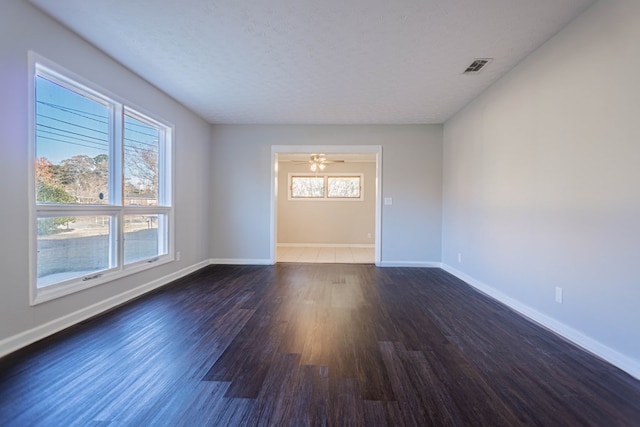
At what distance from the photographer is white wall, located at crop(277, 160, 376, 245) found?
7.76m

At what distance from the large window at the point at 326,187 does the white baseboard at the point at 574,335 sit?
4.75 metres

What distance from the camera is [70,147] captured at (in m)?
2.45

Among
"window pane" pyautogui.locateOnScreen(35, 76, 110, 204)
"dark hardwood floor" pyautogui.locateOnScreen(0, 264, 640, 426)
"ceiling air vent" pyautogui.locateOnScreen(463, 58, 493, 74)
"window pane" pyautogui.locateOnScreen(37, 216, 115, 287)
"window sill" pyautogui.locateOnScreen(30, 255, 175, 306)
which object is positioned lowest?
A: "dark hardwood floor" pyautogui.locateOnScreen(0, 264, 640, 426)

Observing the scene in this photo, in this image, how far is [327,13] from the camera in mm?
2145

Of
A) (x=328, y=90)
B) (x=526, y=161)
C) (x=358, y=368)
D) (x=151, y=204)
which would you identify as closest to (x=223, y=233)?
(x=151, y=204)

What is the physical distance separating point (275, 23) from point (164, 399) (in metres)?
2.77

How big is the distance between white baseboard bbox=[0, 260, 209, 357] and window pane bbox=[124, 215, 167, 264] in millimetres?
372

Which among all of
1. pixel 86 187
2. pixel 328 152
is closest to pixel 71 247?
pixel 86 187

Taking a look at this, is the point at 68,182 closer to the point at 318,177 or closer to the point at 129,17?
the point at 129,17

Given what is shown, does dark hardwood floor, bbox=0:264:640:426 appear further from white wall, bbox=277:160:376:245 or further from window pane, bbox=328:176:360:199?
window pane, bbox=328:176:360:199

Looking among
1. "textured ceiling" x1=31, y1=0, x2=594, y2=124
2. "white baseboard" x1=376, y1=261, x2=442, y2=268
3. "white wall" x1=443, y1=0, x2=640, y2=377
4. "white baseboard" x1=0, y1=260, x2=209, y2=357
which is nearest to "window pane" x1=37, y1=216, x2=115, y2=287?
"white baseboard" x1=0, y1=260, x2=209, y2=357

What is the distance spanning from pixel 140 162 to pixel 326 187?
5036 mm

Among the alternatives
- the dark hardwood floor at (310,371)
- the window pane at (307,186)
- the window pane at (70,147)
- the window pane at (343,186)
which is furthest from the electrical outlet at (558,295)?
the window pane at (307,186)

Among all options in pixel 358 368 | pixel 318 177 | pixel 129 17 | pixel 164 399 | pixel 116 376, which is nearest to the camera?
pixel 164 399
